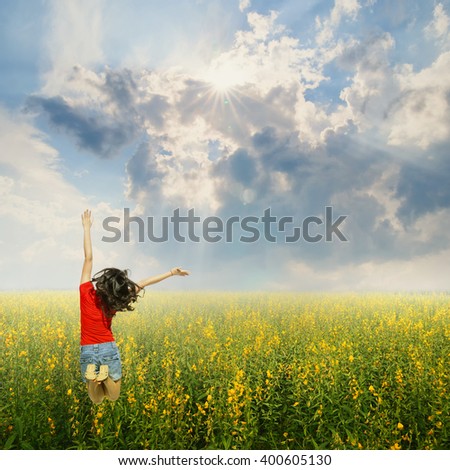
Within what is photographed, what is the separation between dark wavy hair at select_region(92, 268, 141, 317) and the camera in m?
5.14

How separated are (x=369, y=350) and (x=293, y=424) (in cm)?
295

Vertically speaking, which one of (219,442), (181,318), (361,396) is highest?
(181,318)

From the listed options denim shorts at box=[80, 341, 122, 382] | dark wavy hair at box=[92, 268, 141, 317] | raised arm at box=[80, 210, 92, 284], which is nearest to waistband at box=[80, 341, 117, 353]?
denim shorts at box=[80, 341, 122, 382]

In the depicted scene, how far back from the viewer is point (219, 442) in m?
5.48

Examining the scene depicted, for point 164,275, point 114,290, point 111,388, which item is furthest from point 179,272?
point 111,388

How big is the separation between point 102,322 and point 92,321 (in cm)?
12

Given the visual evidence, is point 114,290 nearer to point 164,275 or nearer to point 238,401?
point 164,275

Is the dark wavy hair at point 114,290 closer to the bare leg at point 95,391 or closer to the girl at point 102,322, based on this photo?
the girl at point 102,322

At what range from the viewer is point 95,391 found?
5.09 metres

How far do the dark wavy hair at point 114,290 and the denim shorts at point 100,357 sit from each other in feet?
1.34

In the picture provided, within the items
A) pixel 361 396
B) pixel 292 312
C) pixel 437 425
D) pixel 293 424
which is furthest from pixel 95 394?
pixel 292 312

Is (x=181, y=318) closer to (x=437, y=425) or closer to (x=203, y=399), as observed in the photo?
(x=203, y=399)

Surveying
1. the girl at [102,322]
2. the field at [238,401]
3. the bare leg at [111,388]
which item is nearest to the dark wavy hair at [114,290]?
the girl at [102,322]

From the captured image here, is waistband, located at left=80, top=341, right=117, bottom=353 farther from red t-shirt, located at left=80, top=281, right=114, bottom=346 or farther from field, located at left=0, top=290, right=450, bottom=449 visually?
field, located at left=0, top=290, right=450, bottom=449
